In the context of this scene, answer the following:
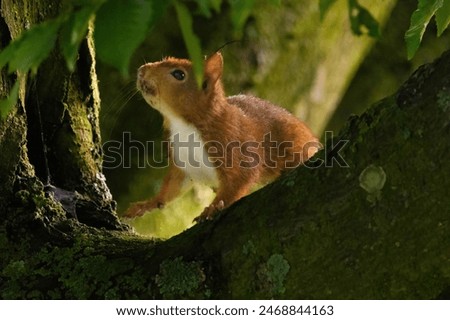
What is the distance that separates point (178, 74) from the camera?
2.89 meters

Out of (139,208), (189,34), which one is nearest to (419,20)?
(189,34)

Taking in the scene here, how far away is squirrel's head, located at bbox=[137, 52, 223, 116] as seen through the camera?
2.88m

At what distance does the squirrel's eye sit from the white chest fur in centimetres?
14

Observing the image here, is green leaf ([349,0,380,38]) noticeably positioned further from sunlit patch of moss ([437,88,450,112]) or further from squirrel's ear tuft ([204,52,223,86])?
squirrel's ear tuft ([204,52,223,86])

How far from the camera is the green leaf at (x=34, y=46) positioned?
4.03 ft

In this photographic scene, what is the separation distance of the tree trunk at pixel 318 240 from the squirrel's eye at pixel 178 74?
2.45ft

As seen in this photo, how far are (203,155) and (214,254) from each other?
96 centimetres

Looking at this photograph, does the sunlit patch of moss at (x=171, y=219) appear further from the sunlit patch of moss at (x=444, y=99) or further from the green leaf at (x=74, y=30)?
the green leaf at (x=74, y=30)

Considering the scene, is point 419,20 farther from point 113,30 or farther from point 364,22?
point 113,30

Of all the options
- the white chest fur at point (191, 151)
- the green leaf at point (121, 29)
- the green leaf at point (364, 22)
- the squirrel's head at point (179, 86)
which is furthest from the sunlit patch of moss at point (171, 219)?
the green leaf at point (121, 29)

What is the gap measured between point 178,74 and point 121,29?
5.70 ft

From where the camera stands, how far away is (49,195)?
2.47 m

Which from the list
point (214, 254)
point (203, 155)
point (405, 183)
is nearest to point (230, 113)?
point (203, 155)

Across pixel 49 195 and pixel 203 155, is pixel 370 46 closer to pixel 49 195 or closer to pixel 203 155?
pixel 203 155
